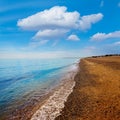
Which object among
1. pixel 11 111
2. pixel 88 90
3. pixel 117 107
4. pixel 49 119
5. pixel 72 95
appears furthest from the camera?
pixel 88 90

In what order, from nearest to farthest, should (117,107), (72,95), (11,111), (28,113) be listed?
(117,107)
(28,113)
(11,111)
(72,95)

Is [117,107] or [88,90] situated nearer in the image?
[117,107]

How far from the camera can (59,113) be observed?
1641 cm

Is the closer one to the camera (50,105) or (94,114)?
(94,114)

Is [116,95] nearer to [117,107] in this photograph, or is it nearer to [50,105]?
[117,107]

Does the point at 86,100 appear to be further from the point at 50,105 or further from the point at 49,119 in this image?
the point at 49,119

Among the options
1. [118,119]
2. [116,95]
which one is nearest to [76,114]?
[118,119]

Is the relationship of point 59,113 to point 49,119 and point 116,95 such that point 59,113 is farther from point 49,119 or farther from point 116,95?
point 116,95

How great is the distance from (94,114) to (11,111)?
25.8ft

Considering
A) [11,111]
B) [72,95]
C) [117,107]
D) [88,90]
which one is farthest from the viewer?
[88,90]

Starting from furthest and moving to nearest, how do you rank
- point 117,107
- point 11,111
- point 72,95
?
1. point 72,95
2. point 11,111
3. point 117,107

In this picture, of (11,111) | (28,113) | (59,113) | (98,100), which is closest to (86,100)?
(98,100)

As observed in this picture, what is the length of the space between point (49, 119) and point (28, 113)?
330 cm

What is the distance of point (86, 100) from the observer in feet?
64.3
